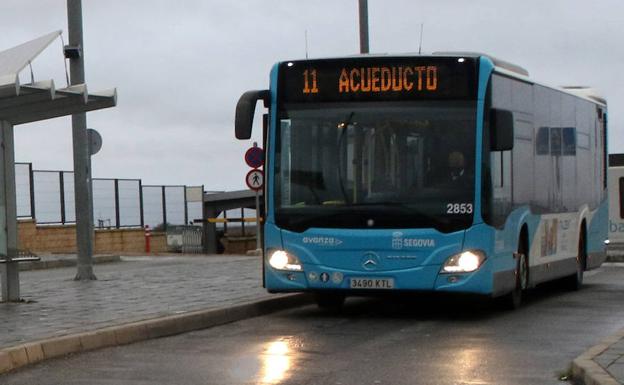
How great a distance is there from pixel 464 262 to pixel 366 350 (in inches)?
120

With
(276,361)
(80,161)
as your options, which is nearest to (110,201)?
(80,161)

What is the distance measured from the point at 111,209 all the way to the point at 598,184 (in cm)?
2457

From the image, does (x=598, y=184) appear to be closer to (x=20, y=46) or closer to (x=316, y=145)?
(x=316, y=145)

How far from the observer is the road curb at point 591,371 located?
9.44 meters

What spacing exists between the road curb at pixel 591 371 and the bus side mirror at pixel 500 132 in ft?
14.8

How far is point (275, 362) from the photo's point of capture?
39.0 feet

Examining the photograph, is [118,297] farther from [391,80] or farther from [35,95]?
[391,80]

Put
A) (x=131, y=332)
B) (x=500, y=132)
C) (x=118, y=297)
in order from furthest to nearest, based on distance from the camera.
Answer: (x=118, y=297) < (x=500, y=132) < (x=131, y=332)

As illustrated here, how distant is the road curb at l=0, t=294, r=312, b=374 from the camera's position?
11758 mm

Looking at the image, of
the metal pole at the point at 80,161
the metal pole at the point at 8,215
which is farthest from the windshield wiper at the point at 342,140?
the metal pole at the point at 80,161

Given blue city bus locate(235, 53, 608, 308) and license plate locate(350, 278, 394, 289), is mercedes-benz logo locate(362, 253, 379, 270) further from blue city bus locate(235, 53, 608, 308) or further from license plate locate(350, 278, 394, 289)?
license plate locate(350, 278, 394, 289)

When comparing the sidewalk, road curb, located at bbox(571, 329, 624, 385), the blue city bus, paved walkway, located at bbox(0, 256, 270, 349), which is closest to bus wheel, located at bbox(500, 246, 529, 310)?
the blue city bus

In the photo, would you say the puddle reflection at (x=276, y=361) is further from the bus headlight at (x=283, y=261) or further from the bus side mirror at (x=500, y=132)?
the bus side mirror at (x=500, y=132)

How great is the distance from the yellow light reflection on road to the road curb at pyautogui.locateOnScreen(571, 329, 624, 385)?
2.23m
